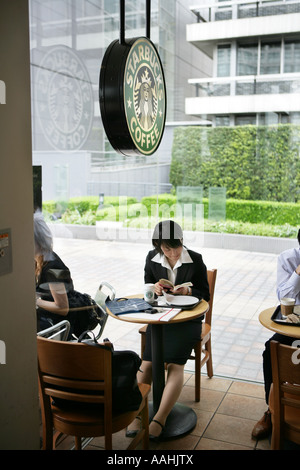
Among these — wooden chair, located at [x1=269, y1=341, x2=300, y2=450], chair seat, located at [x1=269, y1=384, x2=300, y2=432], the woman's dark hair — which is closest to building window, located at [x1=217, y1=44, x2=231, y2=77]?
the woman's dark hair

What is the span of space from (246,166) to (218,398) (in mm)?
1878

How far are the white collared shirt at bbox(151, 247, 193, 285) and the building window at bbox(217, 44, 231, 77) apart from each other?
1522 mm

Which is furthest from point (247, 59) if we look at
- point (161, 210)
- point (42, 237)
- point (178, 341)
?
point (178, 341)

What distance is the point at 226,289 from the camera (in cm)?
427

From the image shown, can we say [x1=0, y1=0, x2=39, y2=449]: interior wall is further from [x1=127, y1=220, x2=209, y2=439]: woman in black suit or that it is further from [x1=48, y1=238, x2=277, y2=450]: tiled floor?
[x1=48, y1=238, x2=277, y2=450]: tiled floor

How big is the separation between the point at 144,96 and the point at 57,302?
1480 millimetres

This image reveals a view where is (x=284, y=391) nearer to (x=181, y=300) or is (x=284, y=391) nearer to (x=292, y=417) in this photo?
(x=292, y=417)

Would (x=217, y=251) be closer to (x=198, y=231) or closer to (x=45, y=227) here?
(x=198, y=231)

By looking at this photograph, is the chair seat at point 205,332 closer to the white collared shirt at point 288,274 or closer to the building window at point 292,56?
the white collared shirt at point 288,274

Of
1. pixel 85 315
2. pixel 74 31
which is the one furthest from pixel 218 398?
pixel 74 31

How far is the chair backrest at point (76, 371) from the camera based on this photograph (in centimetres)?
226

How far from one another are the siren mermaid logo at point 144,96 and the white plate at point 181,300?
105 centimetres

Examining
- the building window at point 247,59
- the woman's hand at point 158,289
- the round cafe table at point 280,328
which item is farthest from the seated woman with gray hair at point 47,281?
the building window at point 247,59

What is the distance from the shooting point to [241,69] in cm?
396
